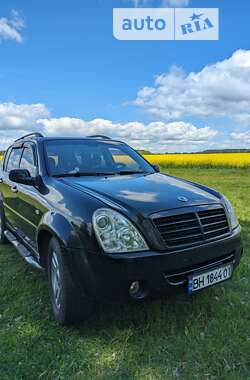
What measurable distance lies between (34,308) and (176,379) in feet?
5.39

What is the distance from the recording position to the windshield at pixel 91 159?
3676mm

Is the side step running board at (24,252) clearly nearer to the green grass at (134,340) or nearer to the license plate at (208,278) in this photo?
the green grass at (134,340)

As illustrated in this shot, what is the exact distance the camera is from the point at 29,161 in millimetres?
4066

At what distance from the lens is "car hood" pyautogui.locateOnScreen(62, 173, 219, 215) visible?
2666 millimetres

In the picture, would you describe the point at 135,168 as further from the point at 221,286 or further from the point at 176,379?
the point at 176,379

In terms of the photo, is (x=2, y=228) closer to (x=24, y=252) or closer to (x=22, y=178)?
(x=24, y=252)

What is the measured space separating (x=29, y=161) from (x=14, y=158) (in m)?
1.08

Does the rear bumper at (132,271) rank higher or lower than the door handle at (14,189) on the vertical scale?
lower

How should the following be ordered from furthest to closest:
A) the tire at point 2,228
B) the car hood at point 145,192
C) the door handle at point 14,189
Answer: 1. the tire at point 2,228
2. the door handle at point 14,189
3. the car hood at point 145,192

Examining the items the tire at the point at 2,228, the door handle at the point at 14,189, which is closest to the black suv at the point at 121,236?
the door handle at the point at 14,189

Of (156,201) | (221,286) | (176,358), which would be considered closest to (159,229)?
(156,201)

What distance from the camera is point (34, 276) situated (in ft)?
13.4

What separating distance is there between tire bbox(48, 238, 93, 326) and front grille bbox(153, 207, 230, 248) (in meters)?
0.83

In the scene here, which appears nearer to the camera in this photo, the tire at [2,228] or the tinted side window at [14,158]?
the tinted side window at [14,158]
